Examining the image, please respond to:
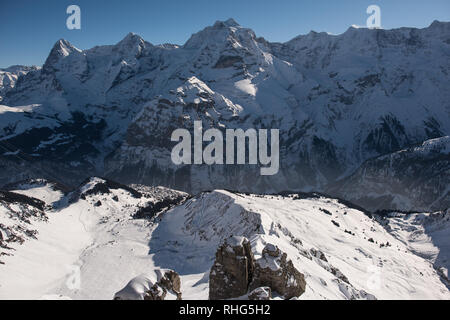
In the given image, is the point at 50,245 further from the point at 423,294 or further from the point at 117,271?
the point at 423,294

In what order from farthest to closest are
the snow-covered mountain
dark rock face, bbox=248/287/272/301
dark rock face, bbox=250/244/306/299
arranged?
the snow-covered mountain, dark rock face, bbox=250/244/306/299, dark rock face, bbox=248/287/272/301

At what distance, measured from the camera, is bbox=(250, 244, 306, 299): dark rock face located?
1764 inches

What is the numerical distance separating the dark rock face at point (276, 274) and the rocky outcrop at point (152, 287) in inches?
365

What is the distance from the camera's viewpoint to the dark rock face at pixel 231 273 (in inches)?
1740

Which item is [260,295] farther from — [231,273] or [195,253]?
[195,253]

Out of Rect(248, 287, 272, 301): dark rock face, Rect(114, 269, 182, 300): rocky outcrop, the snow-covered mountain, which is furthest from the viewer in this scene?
the snow-covered mountain

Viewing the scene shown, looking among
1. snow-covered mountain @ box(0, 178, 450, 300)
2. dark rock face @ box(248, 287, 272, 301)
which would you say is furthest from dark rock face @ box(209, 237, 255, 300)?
snow-covered mountain @ box(0, 178, 450, 300)

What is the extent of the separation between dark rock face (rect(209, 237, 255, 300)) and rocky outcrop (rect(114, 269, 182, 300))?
5.01m

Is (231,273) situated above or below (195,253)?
above

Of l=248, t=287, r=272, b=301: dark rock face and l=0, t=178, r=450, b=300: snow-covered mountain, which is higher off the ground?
l=248, t=287, r=272, b=301: dark rock face

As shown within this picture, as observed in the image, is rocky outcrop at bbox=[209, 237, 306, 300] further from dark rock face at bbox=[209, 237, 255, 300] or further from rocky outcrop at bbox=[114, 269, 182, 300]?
rocky outcrop at bbox=[114, 269, 182, 300]

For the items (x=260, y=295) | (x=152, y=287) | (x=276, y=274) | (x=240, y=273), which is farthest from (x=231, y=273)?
(x=152, y=287)

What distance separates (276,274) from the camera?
148 feet

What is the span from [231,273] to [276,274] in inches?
201
